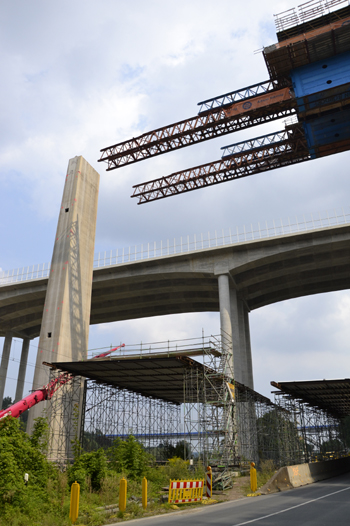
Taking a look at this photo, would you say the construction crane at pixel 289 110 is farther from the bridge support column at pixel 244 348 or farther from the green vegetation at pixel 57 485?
the green vegetation at pixel 57 485

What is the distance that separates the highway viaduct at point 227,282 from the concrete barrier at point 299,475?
13106 millimetres

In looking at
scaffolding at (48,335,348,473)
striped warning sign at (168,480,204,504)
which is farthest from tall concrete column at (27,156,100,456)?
striped warning sign at (168,480,204,504)

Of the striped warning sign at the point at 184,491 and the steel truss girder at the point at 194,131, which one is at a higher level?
the steel truss girder at the point at 194,131

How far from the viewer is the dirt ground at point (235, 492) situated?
16.7m

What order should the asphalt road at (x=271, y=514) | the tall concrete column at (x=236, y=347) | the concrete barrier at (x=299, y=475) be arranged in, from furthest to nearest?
the tall concrete column at (x=236, y=347), the concrete barrier at (x=299, y=475), the asphalt road at (x=271, y=514)

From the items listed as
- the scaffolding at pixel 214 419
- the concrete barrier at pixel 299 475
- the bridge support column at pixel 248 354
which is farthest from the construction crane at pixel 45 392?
the bridge support column at pixel 248 354

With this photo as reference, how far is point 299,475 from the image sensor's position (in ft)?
70.3

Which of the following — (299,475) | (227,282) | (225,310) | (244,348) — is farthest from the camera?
(244,348)

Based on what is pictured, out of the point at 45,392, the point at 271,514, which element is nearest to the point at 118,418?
the point at 45,392

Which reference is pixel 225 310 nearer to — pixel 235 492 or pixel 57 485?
pixel 235 492

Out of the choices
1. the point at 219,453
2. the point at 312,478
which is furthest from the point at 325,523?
the point at 219,453

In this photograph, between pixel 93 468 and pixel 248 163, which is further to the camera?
pixel 248 163

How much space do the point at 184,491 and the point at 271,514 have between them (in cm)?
418

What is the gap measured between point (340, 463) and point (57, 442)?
69.3ft
